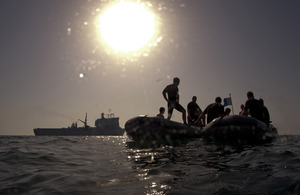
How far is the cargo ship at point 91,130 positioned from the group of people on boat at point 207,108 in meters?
90.7

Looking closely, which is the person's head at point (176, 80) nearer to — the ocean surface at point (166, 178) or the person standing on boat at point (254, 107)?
the person standing on boat at point (254, 107)

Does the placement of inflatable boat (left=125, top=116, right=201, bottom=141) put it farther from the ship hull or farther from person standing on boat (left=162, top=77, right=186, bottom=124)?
the ship hull

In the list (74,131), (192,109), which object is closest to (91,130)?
(74,131)

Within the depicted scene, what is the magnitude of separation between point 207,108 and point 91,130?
93.3m

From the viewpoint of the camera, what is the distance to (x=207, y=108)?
930 cm

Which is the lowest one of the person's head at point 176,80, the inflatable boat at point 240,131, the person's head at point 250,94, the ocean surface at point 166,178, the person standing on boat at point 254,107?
the ocean surface at point 166,178

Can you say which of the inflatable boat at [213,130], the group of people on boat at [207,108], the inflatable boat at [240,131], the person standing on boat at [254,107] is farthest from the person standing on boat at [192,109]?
the inflatable boat at [240,131]

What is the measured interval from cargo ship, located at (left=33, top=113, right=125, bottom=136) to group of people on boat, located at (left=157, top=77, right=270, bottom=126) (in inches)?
3570

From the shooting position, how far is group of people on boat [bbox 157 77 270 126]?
868 centimetres

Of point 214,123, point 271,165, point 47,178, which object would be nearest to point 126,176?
point 47,178

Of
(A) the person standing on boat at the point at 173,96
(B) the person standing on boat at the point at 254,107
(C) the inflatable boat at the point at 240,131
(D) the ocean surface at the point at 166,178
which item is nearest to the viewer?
(D) the ocean surface at the point at 166,178

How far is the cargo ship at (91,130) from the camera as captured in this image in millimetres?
95812

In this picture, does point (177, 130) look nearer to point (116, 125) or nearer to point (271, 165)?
point (271, 165)

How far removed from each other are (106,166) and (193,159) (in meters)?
1.64
